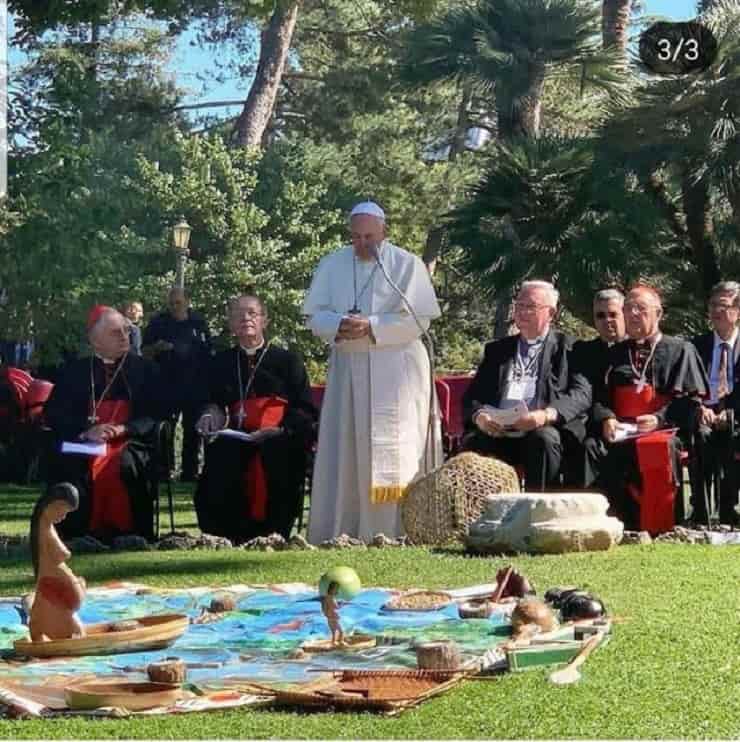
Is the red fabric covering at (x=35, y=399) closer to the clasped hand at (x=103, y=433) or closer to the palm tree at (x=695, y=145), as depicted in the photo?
the clasped hand at (x=103, y=433)

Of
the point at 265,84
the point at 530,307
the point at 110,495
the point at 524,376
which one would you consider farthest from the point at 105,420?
the point at 265,84

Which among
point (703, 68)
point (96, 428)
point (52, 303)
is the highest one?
point (703, 68)

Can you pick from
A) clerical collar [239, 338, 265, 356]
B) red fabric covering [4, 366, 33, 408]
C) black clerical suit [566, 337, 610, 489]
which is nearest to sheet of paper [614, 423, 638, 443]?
black clerical suit [566, 337, 610, 489]

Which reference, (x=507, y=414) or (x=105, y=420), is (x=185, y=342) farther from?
(x=507, y=414)

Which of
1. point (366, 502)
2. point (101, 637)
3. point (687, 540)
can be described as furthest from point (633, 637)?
point (366, 502)

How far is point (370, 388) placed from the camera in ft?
35.7

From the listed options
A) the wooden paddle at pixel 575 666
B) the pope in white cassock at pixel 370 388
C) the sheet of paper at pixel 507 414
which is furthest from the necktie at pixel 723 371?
the wooden paddle at pixel 575 666

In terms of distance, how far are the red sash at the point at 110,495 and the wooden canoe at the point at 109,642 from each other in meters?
4.02

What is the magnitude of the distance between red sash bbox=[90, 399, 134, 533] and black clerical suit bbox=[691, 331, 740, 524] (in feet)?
11.0

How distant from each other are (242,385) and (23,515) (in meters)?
2.79

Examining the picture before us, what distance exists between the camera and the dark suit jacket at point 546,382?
10.7m

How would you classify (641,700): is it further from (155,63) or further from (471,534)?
(155,63)

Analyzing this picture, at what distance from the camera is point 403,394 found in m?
10.9

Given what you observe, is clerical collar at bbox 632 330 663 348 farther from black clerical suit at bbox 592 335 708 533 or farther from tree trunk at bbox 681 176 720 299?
tree trunk at bbox 681 176 720 299
